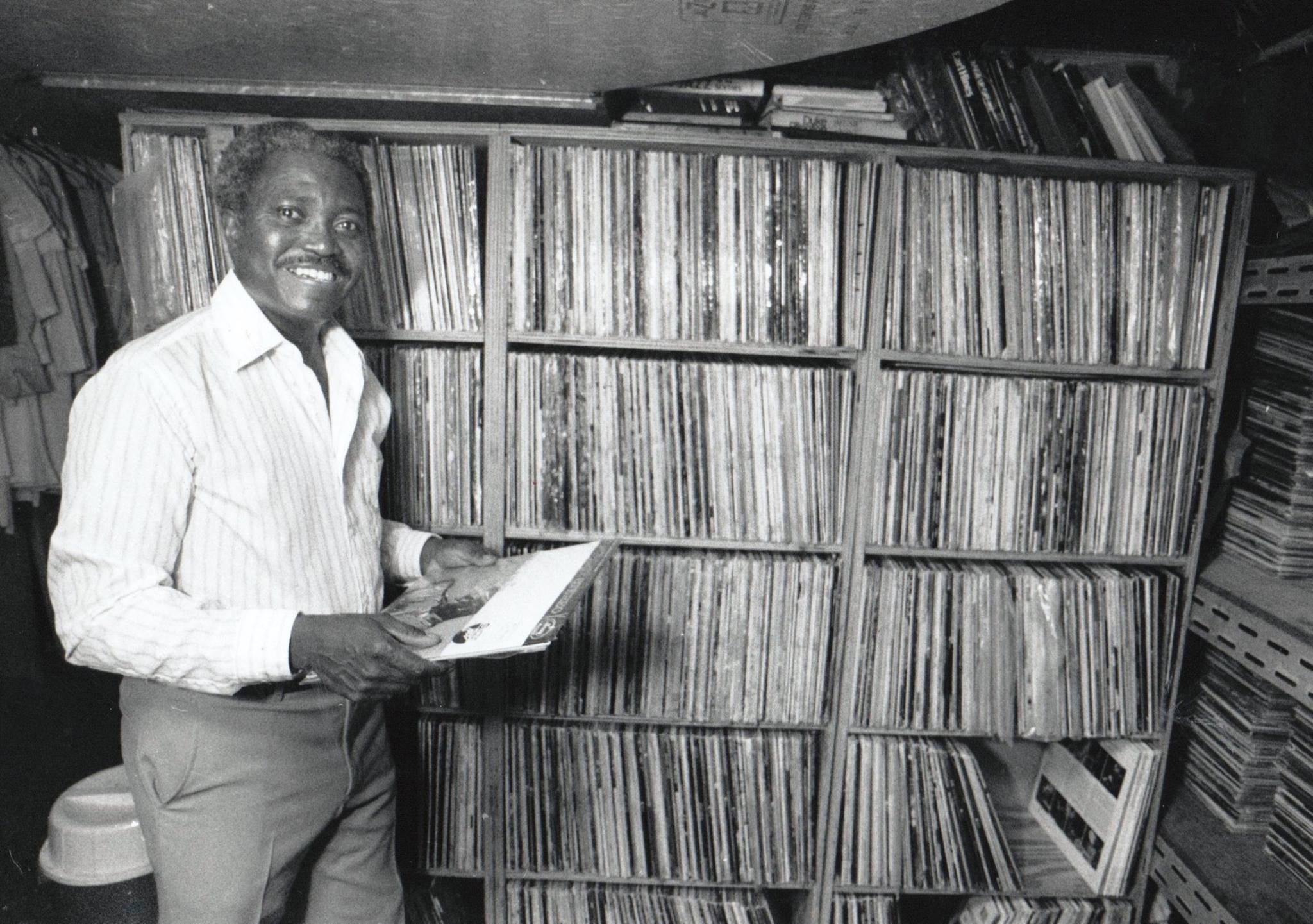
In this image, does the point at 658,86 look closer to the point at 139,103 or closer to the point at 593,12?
the point at 593,12

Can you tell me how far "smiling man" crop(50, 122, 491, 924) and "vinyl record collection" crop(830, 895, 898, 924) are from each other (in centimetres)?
112

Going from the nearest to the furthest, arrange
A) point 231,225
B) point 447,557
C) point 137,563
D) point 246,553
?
point 137,563 → point 246,553 → point 231,225 → point 447,557

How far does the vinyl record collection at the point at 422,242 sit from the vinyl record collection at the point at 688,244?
0.11 meters

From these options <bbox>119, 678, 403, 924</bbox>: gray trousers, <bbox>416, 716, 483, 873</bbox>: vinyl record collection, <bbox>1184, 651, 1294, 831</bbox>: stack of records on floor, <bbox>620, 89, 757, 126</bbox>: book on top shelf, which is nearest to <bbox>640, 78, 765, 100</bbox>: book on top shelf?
<bbox>620, 89, 757, 126</bbox>: book on top shelf

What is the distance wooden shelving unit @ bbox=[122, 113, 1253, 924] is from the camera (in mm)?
1501

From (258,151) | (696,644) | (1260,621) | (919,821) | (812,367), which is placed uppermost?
(258,151)

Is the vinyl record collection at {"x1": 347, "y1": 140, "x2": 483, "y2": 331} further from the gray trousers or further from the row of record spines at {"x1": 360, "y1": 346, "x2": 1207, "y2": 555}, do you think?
the gray trousers

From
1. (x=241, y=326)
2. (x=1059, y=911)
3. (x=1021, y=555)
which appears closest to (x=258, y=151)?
(x=241, y=326)

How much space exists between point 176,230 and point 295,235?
1.90ft

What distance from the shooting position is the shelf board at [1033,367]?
1.56m

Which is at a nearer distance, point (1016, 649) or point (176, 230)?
point (176, 230)

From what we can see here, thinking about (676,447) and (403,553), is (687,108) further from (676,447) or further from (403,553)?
(403,553)

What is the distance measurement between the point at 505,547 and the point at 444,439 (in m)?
0.27

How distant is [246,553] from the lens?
1095mm
